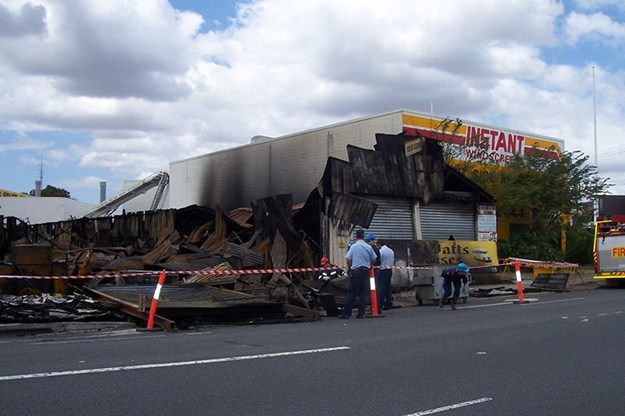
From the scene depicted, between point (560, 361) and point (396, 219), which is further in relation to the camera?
point (396, 219)

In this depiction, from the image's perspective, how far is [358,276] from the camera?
1424 centimetres

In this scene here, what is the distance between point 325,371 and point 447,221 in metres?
17.8

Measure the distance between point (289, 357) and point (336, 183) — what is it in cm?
1291

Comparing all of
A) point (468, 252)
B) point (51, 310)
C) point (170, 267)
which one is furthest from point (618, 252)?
point (51, 310)

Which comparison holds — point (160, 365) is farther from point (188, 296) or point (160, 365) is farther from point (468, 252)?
point (468, 252)

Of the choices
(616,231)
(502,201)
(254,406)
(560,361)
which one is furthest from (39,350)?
(502,201)

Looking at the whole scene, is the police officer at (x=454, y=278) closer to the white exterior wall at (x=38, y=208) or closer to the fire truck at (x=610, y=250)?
the fire truck at (x=610, y=250)

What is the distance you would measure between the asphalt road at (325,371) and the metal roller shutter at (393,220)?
10519mm

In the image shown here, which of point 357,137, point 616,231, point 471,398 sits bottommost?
point 471,398

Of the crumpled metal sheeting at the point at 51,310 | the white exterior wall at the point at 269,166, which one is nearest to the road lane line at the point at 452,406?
the crumpled metal sheeting at the point at 51,310

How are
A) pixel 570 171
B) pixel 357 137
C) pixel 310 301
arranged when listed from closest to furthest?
pixel 310 301 → pixel 357 137 → pixel 570 171

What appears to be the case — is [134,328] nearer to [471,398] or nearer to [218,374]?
[218,374]

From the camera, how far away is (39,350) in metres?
9.32

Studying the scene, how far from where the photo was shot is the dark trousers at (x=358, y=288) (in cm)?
1419
